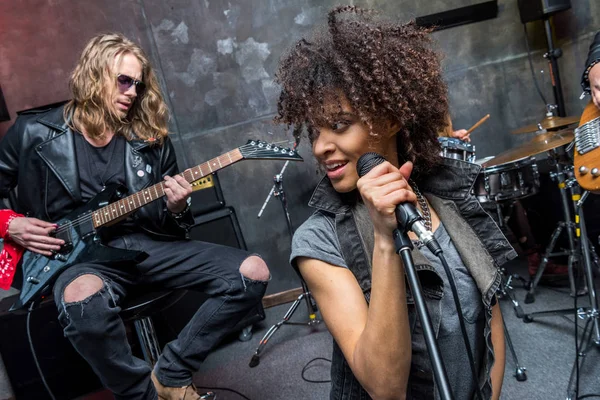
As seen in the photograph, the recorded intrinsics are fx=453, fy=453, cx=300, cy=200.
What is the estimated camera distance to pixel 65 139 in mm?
2402

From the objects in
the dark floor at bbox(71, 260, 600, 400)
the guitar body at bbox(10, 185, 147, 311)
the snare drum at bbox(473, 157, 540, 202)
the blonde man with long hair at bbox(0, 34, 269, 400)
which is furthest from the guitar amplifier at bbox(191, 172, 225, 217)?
the snare drum at bbox(473, 157, 540, 202)

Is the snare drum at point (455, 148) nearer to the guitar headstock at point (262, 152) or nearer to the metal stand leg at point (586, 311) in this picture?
the metal stand leg at point (586, 311)

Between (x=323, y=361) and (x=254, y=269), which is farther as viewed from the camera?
(x=323, y=361)

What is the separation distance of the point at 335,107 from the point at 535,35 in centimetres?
364

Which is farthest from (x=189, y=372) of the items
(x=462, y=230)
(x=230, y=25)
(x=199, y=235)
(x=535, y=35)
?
(x=535, y=35)

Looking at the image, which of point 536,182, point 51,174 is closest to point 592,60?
point 536,182

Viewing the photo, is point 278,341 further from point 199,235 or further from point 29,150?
point 29,150

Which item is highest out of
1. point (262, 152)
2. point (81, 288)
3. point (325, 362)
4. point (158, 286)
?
point (262, 152)

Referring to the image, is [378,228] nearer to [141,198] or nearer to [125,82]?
[141,198]

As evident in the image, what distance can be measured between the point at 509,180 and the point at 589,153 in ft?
4.02

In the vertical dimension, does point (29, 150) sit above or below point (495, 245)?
above

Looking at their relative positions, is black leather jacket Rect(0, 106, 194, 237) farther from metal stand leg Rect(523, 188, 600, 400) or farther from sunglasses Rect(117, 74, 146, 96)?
metal stand leg Rect(523, 188, 600, 400)

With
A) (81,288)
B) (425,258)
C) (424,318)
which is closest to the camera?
(424,318)

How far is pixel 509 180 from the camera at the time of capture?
9.37ft
